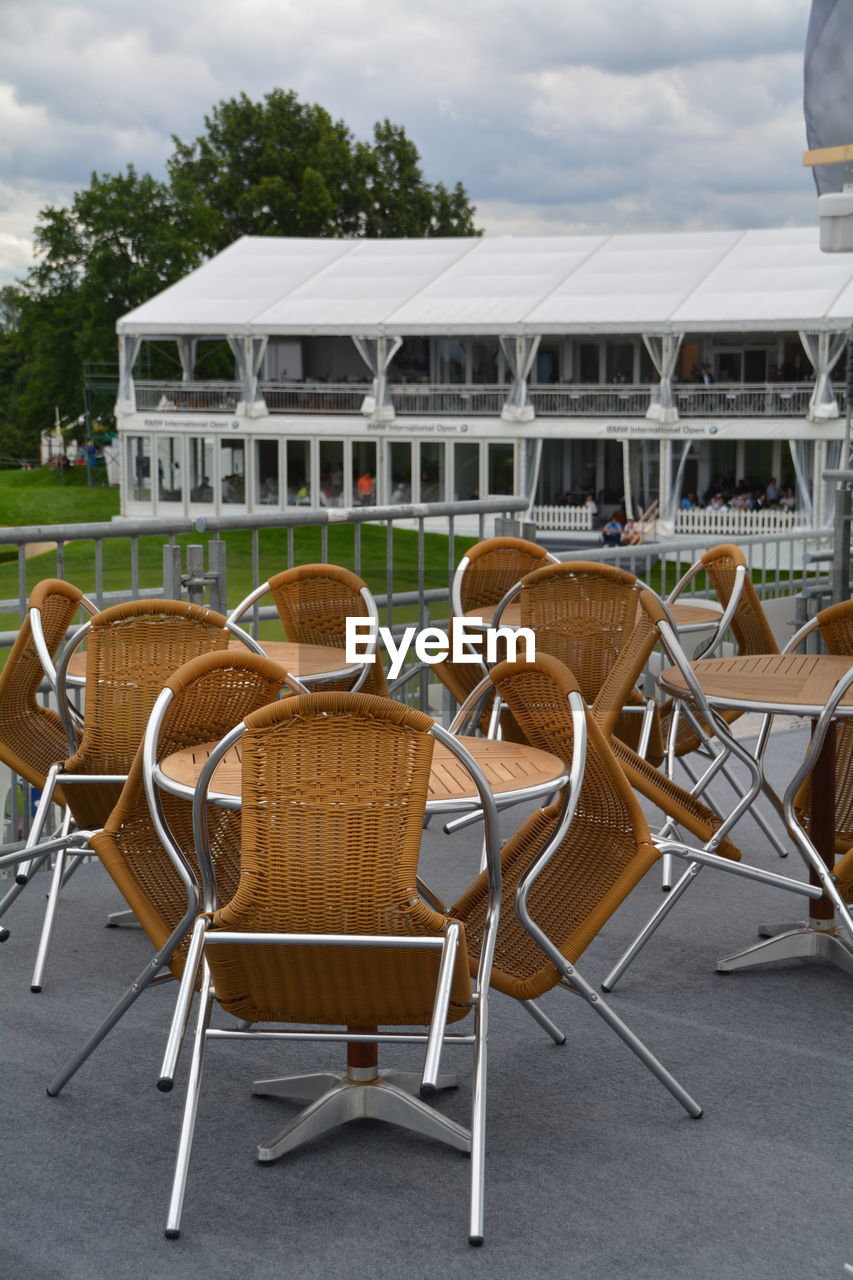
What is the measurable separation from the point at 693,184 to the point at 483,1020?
190 feet

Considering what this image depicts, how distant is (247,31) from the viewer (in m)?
94.8

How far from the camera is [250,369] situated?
44.2 meters

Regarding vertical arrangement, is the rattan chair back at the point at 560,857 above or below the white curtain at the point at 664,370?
below

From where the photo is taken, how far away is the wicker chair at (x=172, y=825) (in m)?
3.55

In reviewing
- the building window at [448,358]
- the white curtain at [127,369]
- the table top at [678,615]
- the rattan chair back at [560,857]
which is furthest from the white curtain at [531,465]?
the rattan chair back at [560,857]

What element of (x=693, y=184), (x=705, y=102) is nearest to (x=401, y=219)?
(x=693, y=184)

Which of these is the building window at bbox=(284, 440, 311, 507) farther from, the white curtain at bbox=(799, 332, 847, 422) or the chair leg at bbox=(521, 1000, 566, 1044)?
the chair leg at bbox=(521, 1000, 566, 1044)

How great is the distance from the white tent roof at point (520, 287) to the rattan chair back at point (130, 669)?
3275cm

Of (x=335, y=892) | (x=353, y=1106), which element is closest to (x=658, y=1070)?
A: (x=353, y=1106)

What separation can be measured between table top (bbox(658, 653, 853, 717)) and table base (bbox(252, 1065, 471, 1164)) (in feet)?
4.90

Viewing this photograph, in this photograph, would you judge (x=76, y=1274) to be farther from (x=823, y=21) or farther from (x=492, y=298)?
(x=492, y=298)

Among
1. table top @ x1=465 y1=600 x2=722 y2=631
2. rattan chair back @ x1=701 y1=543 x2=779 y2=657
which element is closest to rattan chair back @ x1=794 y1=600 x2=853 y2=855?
rattan chair back @ x1=701 y1=543 x2=779 y2=657

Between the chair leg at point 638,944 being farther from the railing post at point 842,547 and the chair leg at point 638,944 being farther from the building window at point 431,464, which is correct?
the building window at point 431,464

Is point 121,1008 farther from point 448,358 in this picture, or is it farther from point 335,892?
point 448,358
